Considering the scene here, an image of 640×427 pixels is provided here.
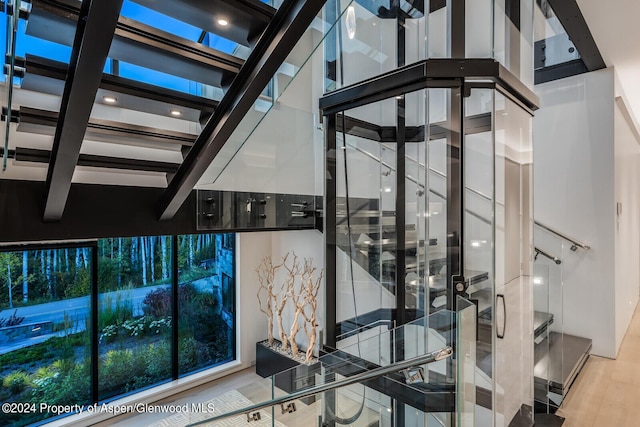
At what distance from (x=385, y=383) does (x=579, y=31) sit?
3251 millimetres

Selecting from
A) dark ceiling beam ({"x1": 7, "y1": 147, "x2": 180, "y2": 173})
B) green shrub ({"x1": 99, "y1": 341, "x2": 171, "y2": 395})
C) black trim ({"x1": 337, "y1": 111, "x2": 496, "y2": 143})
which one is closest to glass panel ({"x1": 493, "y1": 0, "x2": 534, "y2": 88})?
black trim ({"x1": 337, "y1": 111, "x2": 496, "y2": 143})

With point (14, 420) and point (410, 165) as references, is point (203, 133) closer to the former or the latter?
point (410, 165)

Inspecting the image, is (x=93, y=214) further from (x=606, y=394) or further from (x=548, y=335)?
(x=606, y=394)

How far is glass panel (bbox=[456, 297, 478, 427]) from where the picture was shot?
1.45 m

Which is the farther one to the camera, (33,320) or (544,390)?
(33,320)

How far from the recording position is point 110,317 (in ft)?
13.6

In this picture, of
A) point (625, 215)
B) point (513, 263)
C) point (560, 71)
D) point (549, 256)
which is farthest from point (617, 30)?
point (513, 263)

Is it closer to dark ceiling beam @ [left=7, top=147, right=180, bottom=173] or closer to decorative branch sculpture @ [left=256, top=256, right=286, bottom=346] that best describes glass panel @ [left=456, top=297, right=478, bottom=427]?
dark ceiling beam @ [left=7, top=147, right=180, bottom=173]

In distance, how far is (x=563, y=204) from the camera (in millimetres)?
3832

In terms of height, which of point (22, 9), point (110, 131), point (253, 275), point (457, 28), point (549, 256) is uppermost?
point (457, 28)

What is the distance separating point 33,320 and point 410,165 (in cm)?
389

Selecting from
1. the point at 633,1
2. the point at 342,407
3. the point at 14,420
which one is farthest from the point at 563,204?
the point at 14,420

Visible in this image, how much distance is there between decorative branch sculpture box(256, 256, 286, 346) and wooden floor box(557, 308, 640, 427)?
3.38 m

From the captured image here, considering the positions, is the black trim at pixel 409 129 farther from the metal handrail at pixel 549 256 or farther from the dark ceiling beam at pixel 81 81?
the metal handrail at pixel 549 256
